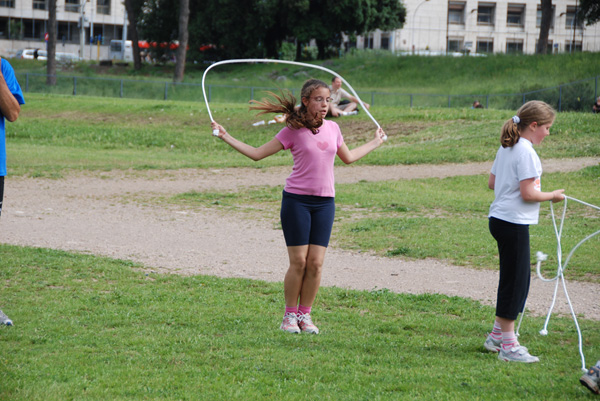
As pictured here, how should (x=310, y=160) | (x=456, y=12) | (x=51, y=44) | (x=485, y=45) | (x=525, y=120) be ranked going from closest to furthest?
1. (x=525, y=120)
2. (x=310, y=160)
3. (x=51, y=44)
4. (x=456, y=12)
5. (x=485, y=45)

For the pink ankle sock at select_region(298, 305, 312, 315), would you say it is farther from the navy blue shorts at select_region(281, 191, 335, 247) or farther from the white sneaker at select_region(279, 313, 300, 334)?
the navy blue shorts at select_region(281, 191, 335, 247)

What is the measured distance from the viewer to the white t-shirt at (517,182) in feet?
15.5

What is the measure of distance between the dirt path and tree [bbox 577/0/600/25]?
36350 millimetres

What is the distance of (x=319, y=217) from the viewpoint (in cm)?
539

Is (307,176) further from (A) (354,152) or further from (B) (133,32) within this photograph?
(B) (133,32)

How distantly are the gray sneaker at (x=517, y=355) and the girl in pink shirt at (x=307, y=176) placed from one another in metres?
A: 1.46

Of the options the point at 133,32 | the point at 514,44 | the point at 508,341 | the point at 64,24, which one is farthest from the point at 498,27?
the point at 508,341

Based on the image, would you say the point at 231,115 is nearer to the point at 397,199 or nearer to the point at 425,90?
the point at 397,199

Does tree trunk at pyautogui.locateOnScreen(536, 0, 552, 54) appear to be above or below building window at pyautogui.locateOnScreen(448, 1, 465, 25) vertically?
below

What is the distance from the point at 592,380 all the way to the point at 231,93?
35107mm

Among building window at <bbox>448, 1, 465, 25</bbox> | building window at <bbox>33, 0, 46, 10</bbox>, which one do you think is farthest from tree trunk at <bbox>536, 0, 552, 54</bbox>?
building window at <bbox>33, 0, 46, 10</bbox>

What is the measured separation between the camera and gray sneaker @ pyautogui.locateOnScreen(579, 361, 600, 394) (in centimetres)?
404

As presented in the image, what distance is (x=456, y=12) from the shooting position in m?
79.3

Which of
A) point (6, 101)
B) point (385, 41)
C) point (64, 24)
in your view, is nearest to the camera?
point (6, 101)
